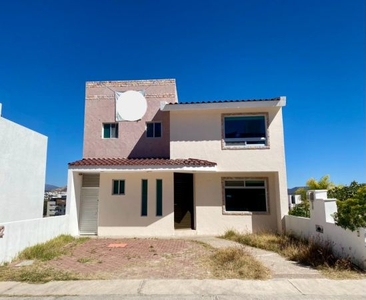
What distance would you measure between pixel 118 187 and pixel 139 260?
618 cm

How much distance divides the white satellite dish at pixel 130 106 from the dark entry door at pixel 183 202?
15.9 ft

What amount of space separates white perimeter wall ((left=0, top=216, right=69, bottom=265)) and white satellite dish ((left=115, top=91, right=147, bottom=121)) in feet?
23.9

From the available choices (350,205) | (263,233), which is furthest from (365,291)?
(263,233)

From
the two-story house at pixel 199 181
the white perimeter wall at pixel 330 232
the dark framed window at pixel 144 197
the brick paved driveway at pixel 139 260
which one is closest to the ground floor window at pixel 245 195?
the two-story house at pixel 199 181

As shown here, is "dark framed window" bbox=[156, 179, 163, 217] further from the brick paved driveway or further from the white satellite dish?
the white satellite dish

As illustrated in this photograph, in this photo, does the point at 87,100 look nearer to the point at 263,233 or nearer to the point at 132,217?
the point at 132,217

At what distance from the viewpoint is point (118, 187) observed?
14.7m

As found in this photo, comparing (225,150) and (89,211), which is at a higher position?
(225,150)

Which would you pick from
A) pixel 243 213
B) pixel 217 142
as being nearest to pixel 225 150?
pixel 217 142

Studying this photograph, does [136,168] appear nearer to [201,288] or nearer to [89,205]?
[89,205]

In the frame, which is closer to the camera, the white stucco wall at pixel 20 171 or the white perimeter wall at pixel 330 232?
the white perimeter wall at pixel 330 232

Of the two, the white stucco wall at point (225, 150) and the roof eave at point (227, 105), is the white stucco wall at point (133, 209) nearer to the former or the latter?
the white stucco wall at point (225, 150)

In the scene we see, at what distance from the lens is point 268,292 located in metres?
6.06

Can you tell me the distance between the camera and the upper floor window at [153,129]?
55.5 ft
